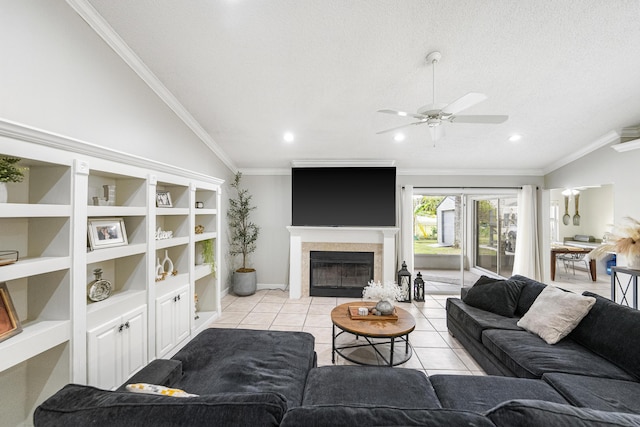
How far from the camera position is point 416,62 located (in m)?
2.82

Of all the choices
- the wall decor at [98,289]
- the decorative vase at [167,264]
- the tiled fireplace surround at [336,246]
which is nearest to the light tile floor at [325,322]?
the tiled fireplace surround at [336,246]

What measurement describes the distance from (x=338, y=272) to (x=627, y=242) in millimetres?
3937

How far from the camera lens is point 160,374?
5.57ft

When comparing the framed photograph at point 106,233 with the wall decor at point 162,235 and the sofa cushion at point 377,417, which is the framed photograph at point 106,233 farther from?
the sofa cushion at point 377,417

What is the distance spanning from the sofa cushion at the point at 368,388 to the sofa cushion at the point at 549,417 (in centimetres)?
77

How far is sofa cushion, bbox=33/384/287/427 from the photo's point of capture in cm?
94

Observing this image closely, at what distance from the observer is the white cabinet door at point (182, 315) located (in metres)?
3.23

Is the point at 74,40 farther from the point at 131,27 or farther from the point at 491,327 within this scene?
the point at 491,327

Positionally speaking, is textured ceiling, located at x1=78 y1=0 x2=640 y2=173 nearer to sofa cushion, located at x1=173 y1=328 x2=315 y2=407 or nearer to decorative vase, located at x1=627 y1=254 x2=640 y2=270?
decorative vase, located at x1=627 y1=254 x2=640 y2=270

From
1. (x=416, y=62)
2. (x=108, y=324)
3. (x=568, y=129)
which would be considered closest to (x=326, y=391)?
(x=108, y=324)

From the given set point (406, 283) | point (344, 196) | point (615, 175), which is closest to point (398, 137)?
point (344, 196)

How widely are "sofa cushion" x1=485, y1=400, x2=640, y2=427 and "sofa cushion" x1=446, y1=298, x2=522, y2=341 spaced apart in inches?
82.2

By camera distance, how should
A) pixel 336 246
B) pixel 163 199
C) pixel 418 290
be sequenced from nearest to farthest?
pixel 163 199 < pixel 418 290 < pixel 336 246

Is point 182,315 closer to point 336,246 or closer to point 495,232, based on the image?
point 336,246
